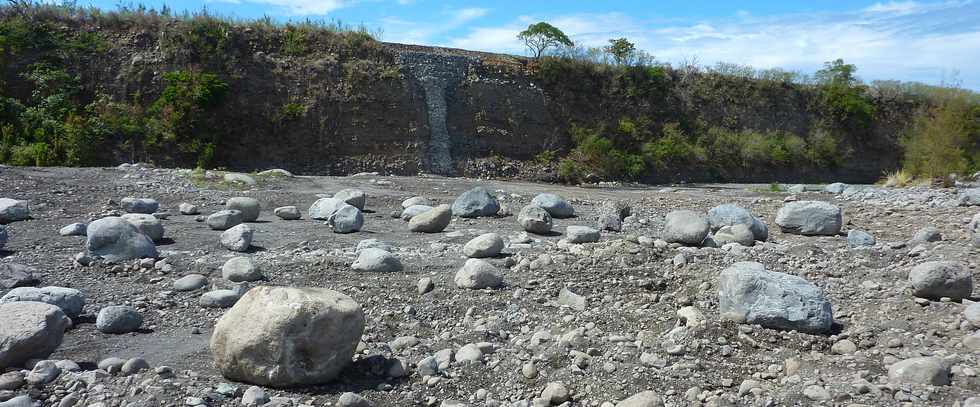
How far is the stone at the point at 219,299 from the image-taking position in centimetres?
556

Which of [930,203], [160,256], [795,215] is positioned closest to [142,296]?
[160,256]

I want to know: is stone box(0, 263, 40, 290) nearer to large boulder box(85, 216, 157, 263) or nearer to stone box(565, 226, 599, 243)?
large boulder box(85, 216, 157, 263)

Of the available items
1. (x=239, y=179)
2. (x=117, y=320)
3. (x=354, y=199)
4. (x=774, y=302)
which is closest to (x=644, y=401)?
(x=774, y=302)

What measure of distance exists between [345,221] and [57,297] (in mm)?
3705

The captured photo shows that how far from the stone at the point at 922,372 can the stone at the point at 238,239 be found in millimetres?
5746

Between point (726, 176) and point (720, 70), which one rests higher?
point (720, 70)

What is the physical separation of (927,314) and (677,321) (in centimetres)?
171

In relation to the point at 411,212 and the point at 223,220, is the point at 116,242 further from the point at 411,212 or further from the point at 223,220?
the point at 411,212

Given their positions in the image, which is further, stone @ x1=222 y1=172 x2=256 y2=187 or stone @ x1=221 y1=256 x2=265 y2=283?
stone @ x1=222 y1=172 x2=256 y2=187

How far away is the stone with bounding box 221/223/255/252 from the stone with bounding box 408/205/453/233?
1.90m

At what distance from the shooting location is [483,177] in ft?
75.6

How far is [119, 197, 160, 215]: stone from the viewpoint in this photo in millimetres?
9539

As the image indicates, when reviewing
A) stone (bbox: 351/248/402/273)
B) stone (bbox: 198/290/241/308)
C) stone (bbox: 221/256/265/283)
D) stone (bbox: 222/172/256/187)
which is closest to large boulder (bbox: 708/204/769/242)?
stone (bbox: 351/248/402/273)

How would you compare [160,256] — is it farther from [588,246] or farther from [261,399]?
[588,246]
